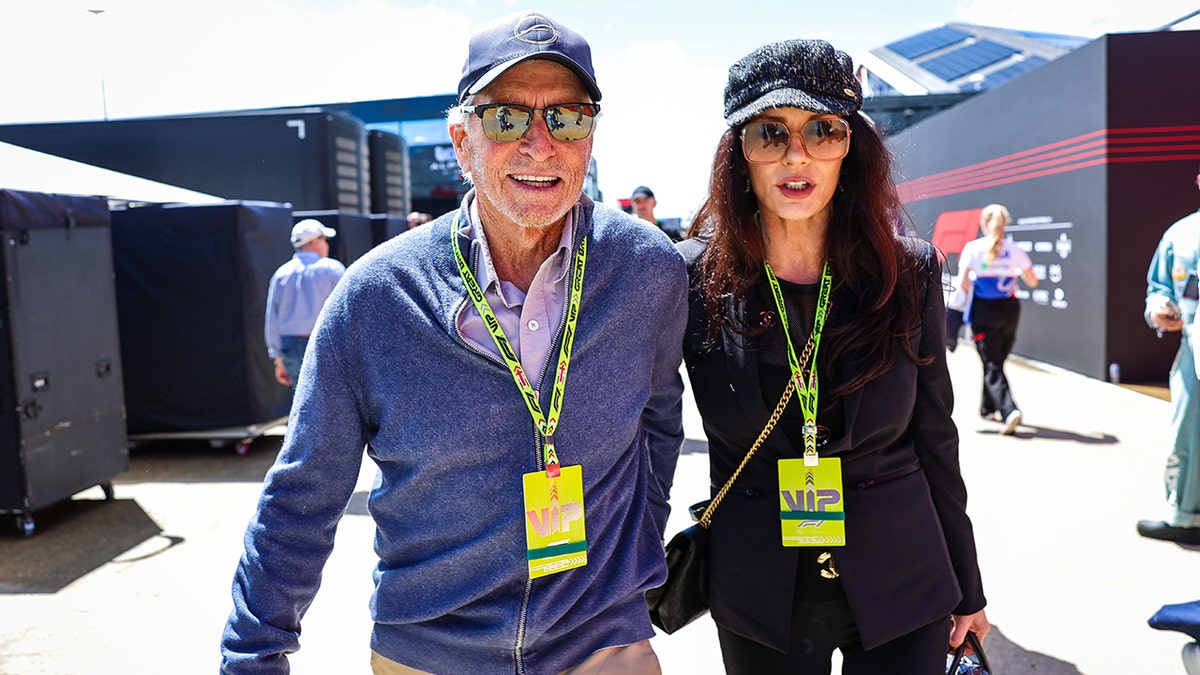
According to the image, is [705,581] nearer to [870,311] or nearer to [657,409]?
[657,409]

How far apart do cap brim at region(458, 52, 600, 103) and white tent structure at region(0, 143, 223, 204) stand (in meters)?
5.50

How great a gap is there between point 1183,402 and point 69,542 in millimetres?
6669

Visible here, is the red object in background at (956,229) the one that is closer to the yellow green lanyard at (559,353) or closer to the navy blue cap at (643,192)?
the navy blue cap at (643,192)

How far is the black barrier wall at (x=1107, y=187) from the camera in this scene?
9.99 meters

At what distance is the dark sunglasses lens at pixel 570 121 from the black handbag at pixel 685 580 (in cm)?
85

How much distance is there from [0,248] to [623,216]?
5.44 m

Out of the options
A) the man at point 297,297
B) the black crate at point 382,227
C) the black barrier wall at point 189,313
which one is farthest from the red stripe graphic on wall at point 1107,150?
the black crate at point 382,227

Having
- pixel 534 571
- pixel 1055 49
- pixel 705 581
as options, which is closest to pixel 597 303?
pixel 534 571

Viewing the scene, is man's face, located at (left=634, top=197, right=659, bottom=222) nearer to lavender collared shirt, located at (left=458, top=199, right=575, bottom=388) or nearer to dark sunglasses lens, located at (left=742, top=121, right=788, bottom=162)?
dark sunglasses lens, located at (left=742, top=121, right=788, bottom=162)

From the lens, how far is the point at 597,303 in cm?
179

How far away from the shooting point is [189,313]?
876cm

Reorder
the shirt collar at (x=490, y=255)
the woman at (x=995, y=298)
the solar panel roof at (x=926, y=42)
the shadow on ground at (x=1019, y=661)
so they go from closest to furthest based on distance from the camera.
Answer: the shirt collar at (x=490, y=255), the shadow on ground at (x=1019, y=661), the woman at (x=995, y=298), the solar panel roof at (x=926, y=42)

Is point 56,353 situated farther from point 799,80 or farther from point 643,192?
point 799,80

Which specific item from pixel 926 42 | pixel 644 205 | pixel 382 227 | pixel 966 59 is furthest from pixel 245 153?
pixel 926 42
